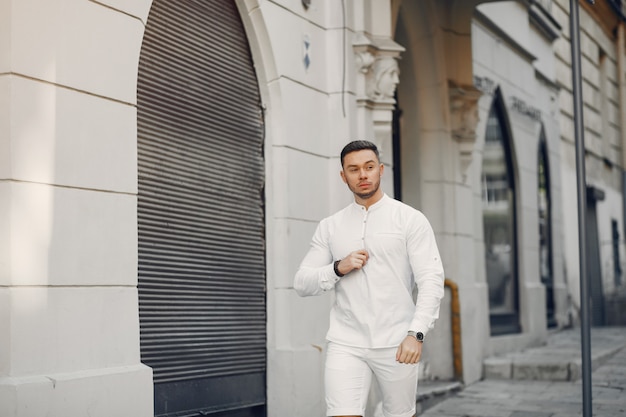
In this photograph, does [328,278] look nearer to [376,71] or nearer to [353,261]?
[353,261]

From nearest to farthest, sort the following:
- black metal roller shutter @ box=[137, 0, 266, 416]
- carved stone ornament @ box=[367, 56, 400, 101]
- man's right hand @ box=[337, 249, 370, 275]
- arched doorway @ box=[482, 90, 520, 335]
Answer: man's right hand @ box=[337, 249, 370, 275] → black metal roller shutter @ box=[137, 0, 266, 416] → carved stone ornament @ box=[367, 56, 400, 101] → arched doorway @ box=[482, 90, 520, 335]

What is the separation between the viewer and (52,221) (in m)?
6.05

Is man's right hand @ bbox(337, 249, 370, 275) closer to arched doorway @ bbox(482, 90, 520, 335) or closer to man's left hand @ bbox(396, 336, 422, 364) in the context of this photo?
man's left hand @ bbox(396, 336, 422, 364)

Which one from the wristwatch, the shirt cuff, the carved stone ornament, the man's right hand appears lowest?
the wristwatch

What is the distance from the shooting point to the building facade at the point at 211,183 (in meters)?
5.99

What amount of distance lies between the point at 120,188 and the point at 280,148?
2.57m

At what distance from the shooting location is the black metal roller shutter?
7449 millimetres

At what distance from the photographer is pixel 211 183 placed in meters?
8.30

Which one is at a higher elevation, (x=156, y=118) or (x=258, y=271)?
(x=156, y=118)

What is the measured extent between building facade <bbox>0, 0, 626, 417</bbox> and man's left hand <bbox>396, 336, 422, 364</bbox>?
1835 mm

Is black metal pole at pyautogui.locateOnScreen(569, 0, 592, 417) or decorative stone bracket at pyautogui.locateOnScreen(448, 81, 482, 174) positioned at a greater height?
decorative stone bracket at pyautogui.locateOnScreen(448, 81, 482, 174)

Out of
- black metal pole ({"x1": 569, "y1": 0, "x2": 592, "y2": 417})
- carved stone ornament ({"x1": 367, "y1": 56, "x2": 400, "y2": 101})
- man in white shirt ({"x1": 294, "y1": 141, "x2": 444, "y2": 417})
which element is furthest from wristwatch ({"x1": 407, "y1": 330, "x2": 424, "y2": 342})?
carved stone ornament ({"x1": 367, "y1": 56, "x2": 400, "y2": 101})

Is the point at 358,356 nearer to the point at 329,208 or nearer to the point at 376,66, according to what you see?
the point at 329,208

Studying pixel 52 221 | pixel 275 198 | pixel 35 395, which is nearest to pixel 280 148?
pixel 275 198
